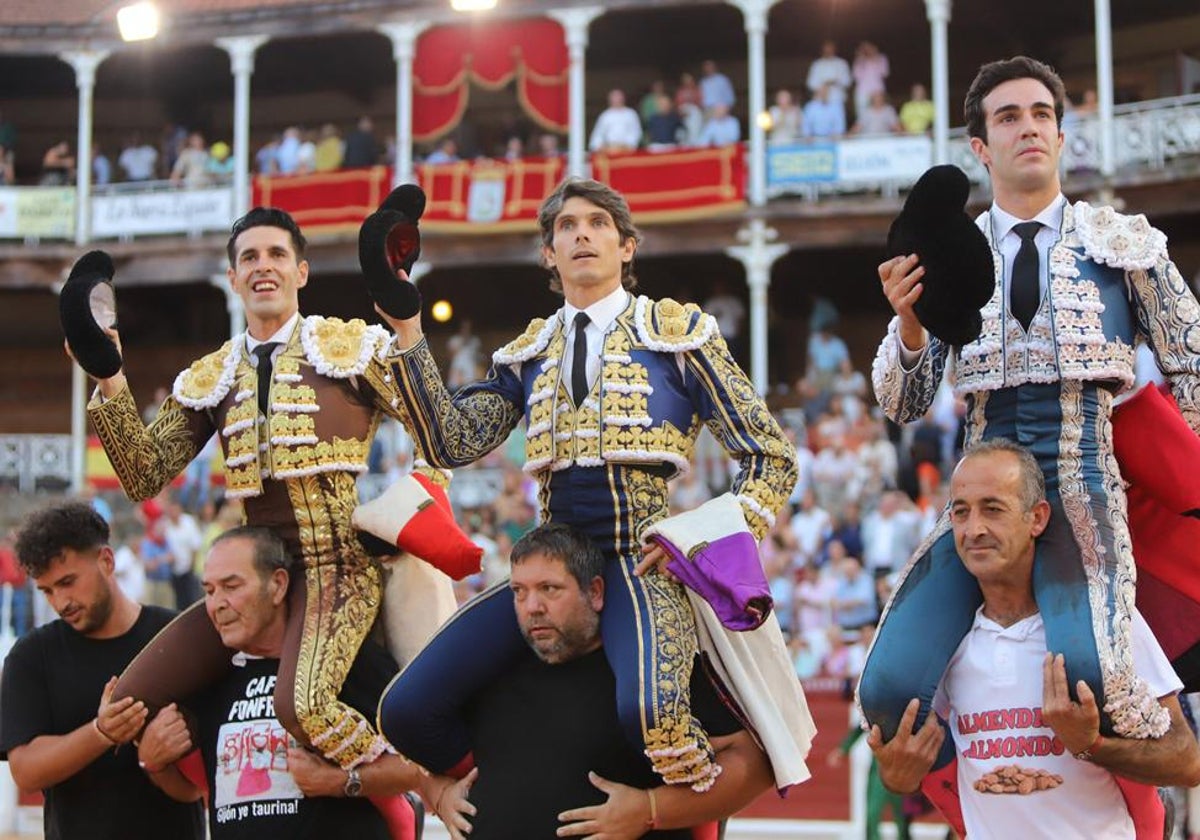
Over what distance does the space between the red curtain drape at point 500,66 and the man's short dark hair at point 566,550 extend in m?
18.0

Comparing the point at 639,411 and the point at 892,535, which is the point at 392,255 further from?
the point at 892,535

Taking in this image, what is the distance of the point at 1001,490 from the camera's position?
4.33 metres

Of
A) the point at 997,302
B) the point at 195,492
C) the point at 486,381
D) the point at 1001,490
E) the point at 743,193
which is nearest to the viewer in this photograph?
the point at 1001,490

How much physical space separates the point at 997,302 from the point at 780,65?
19.2 metres

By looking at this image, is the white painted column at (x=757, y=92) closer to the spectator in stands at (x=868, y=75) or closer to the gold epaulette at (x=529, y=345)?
the spectator in stands at (x=868, y=75)

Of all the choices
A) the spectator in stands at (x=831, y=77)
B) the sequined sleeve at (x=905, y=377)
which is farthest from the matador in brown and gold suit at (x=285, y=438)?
the spectator in stands at (x=831, y=77)

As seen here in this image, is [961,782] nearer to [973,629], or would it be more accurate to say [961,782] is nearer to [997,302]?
[973,629]

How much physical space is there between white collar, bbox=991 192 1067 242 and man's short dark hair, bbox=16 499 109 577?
281cm

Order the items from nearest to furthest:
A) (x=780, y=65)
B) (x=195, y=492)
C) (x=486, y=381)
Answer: (x=486, y=381), (x=195, y=492), (x=780, y=65)

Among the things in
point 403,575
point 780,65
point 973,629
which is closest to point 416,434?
point 403,575

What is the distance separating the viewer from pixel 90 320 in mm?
5105

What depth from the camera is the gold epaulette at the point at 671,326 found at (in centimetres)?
481

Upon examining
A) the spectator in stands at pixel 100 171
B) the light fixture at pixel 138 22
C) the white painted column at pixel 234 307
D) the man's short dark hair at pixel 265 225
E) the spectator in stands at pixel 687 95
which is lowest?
the man's short dark hair at pixel 265 225

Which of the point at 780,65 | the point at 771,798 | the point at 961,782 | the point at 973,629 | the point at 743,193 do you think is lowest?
the point at 771,798
